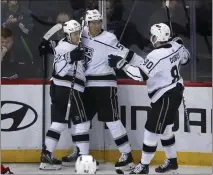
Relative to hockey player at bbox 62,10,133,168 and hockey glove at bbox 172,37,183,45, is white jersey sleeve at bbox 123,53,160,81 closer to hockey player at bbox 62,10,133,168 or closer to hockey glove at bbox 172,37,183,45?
hockey player at bbox 62,10,133,168

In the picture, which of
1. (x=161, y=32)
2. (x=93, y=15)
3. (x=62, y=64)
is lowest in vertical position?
(x=62, y=64)

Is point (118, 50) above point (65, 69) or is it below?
above

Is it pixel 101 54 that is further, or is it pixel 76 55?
pixel 101 54

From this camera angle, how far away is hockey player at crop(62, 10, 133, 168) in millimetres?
6035

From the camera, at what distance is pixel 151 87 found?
582cm

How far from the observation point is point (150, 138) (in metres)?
5.77

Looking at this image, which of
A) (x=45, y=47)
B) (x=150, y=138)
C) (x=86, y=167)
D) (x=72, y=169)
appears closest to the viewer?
(x=86, y=167)

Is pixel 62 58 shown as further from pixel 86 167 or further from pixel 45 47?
pixel 86 167

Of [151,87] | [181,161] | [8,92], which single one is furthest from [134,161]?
[8,92]

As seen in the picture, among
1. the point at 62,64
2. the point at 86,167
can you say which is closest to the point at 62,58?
the point at 62,64

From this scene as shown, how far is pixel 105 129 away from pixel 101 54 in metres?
0.71

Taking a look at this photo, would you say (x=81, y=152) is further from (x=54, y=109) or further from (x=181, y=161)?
(x=181, y=161)

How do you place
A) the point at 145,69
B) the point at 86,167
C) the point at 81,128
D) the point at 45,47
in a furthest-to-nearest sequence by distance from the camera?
the point at 45,47 → the point at 81,128 → the point at 145,69 → the point at 86,167

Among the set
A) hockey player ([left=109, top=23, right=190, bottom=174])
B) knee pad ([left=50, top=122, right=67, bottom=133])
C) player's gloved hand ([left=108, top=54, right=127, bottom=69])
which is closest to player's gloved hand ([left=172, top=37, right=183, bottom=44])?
hockey player ([left=109, top=23, right=190, bottom=174])
